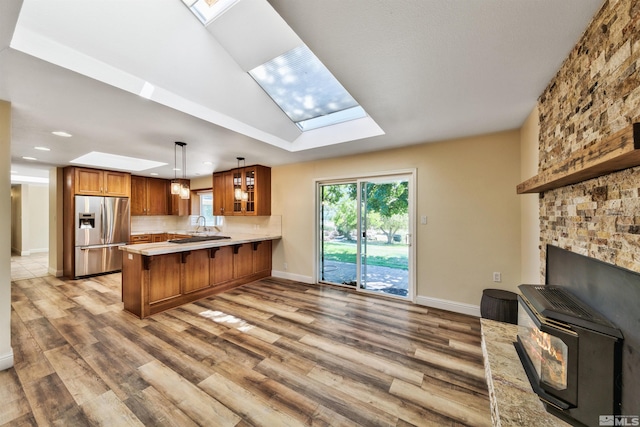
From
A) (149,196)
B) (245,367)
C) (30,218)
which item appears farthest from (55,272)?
(245,367)

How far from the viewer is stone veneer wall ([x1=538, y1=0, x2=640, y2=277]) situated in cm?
102

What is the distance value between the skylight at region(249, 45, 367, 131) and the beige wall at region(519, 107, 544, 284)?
188cm

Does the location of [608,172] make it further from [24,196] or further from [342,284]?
[24,196]

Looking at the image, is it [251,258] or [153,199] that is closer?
[251,258]

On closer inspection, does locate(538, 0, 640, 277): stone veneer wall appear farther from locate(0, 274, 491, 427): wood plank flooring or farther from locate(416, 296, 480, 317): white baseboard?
locate(416, 296, 480, 317): white baseboard

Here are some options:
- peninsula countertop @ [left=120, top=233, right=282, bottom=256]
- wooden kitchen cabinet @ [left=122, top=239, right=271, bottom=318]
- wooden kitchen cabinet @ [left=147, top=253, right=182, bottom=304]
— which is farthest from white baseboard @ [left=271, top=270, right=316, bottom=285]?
wooden kitchen cabinet @ [left=147, top=253, right=182, bottom=304]

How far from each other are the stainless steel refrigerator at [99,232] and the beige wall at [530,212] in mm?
7282

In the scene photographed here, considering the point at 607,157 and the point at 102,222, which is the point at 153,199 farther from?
the point at 607,157

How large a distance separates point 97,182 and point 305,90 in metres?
5.16

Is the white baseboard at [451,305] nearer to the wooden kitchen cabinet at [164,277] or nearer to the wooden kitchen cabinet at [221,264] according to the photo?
the wooden kitchen cabinet at [221,264]

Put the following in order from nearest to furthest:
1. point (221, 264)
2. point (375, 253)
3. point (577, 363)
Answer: point (577, 363)
point (375, 253)
point (221, 264)

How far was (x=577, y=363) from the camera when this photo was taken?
108 centimetres

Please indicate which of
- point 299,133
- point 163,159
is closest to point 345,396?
point 299,133

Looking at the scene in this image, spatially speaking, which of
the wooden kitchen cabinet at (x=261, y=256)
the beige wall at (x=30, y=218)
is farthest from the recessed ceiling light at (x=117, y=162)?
the beige wall at (x=30, y=218)
